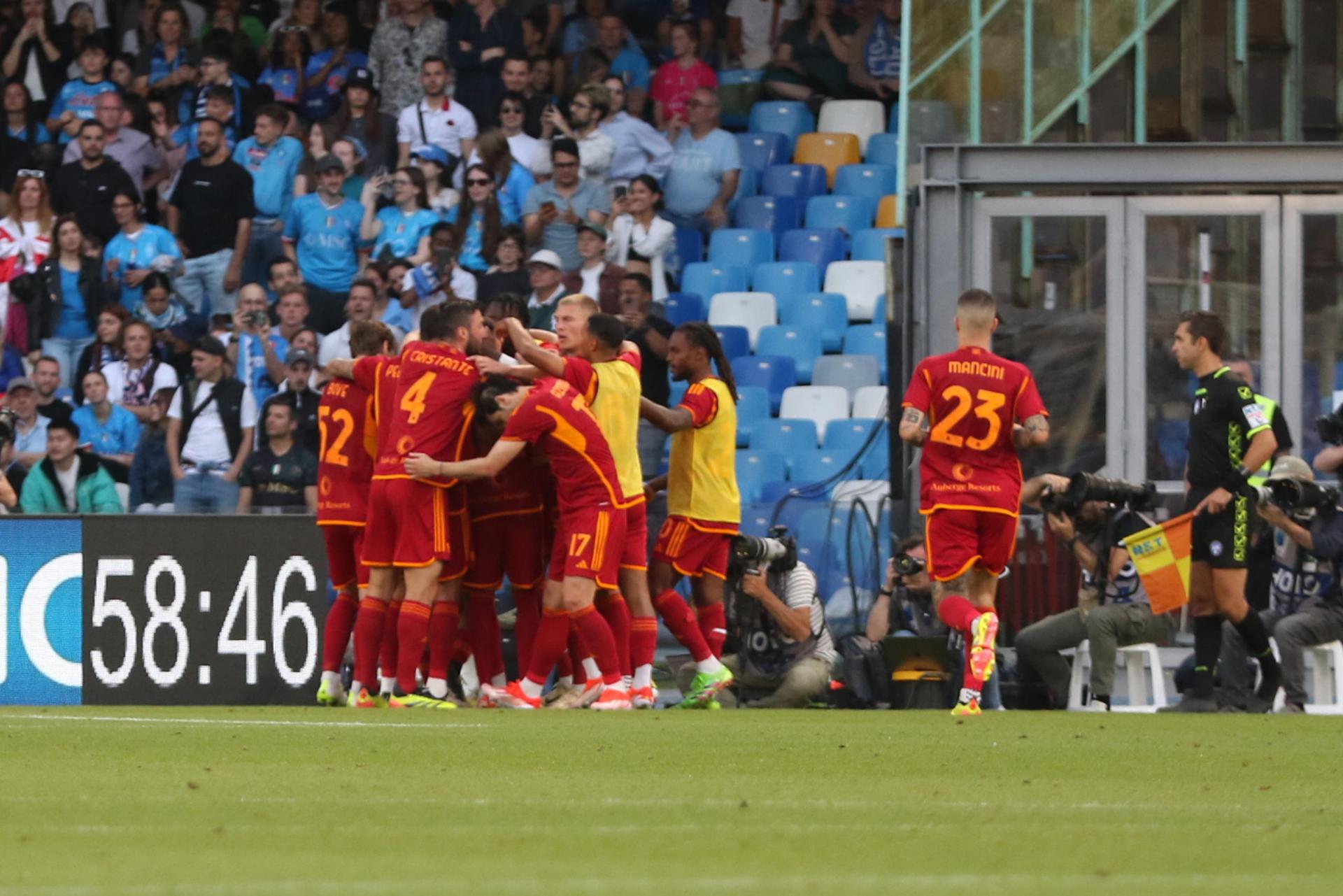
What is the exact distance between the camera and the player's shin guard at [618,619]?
11508mm

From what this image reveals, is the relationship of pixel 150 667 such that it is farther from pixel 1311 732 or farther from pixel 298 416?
pixel 1311 732

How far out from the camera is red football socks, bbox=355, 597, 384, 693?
1142 cm

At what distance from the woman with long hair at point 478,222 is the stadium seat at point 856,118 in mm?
3158

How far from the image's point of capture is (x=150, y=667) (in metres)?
12.5

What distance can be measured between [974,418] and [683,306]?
22.9 feet

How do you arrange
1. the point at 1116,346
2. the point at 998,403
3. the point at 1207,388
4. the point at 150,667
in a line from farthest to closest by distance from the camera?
the point at 1116,346
the point at 150,667
the point at 1207,388
the point at 998,403

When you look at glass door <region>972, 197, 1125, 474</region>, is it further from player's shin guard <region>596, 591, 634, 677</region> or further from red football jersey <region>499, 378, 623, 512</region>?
red football jersey <region>499, 378, 623, 512</region>

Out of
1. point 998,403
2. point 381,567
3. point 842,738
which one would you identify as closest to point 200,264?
point 381,567

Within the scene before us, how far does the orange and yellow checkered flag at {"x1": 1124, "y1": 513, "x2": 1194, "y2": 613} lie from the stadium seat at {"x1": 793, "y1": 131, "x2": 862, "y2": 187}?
8099 millimetres

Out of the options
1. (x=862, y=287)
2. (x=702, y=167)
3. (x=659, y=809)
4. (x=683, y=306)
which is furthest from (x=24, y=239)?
(x=659, y=809)

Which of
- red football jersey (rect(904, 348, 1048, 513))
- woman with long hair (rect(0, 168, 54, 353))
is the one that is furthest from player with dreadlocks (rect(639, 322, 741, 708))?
woman with long hair (rect(0, 168, 54, 353))

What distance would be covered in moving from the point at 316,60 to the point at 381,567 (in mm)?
9730

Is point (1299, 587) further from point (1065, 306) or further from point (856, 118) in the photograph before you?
point (856, 118)

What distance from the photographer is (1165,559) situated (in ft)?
38.1
